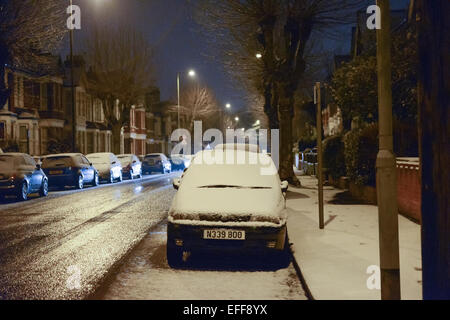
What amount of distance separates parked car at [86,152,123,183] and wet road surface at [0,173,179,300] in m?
9.50

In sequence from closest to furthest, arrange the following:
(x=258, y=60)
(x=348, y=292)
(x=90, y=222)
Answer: (x=348, y=292) → (x=90, y=222) → (x=258, y=60)

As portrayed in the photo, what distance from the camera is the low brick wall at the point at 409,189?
37.1ft

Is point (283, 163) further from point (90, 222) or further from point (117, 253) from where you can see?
point (117, 253)

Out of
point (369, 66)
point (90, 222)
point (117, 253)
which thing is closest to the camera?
point (117, 253)

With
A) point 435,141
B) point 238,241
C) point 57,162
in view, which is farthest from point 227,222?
point 57,162

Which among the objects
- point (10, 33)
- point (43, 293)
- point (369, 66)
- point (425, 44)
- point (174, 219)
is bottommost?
point (43, 293)

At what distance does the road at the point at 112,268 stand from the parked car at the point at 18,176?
481cm

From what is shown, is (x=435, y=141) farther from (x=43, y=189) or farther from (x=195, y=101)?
(x=195, y=101)

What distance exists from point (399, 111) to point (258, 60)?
12.9 metres

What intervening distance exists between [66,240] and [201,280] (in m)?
4.25

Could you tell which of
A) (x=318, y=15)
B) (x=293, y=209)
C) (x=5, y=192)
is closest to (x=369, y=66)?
(x=318, y=15)

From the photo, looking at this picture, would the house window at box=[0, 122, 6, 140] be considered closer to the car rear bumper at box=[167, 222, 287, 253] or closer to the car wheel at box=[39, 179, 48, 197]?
the car wheel at box=[39, 179, 48, 197]

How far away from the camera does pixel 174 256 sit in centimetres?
777

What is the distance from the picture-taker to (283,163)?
851 inches
